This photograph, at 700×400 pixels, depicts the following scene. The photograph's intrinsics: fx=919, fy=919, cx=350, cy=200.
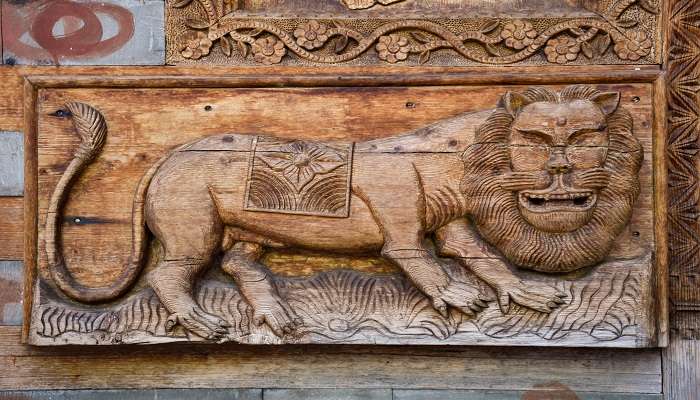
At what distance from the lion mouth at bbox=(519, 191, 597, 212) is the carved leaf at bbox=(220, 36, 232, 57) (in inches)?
36.3

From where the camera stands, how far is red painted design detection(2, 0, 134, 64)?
A: 2.66 m

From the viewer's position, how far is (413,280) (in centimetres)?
248

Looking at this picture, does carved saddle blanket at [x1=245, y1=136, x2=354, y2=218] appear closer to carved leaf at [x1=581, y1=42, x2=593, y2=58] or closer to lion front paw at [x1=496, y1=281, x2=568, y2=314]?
lion front paw at [x1=496, y1=281, x2=568, y2=314]

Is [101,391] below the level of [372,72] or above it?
below

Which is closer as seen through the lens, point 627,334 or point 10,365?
point 627,334

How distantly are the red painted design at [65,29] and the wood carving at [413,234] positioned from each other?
0.43 metres

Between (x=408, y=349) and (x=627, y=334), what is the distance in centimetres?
59

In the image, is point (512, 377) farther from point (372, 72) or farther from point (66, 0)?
point (66, 0)

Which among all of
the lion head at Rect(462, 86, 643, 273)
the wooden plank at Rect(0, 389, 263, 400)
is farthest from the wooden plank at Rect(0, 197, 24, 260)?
the lion head at Rect(462, 86, 643, 273)

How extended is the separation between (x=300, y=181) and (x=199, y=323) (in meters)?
0.47

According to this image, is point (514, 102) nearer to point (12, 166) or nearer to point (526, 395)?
point (526, 395)

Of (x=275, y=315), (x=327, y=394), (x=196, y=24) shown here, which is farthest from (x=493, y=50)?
(x=327, y=394)

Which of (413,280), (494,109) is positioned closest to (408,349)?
(413,280)

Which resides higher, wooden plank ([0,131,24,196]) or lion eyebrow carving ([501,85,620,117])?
lion eyebrow carving ([501,85,620,117])
